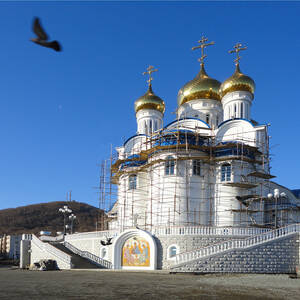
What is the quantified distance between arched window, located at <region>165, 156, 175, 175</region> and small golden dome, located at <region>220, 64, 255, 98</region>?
340 inches

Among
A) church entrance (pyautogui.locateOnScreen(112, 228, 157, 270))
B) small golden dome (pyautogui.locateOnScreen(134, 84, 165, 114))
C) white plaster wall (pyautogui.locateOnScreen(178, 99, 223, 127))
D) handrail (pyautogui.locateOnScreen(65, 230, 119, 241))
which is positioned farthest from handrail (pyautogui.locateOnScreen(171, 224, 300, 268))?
small golden dome (pyautogui.locateOnScreen(134, 84, 165, 114))

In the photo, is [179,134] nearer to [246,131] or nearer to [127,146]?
[246,131]

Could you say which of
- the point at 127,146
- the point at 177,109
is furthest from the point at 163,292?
the point at 177,109

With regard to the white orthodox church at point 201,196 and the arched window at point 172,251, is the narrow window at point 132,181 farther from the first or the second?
the arched window at point 172,251

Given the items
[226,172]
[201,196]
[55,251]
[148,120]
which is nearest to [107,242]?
[55,251]

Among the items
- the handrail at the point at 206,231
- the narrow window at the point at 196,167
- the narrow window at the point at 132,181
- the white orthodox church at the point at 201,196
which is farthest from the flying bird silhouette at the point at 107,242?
the narrow window at the point at 196,167

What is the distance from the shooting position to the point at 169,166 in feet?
89.6

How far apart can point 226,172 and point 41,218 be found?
6167 centimetres

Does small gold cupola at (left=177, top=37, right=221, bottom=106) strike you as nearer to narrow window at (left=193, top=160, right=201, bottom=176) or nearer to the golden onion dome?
the golden onion dome

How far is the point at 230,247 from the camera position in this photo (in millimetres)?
20094

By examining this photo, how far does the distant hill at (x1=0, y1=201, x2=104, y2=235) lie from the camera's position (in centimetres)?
7564

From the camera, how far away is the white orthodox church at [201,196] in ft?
67.5

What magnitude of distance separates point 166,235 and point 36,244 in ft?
38.1

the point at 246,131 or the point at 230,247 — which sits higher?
the point at 246,131
